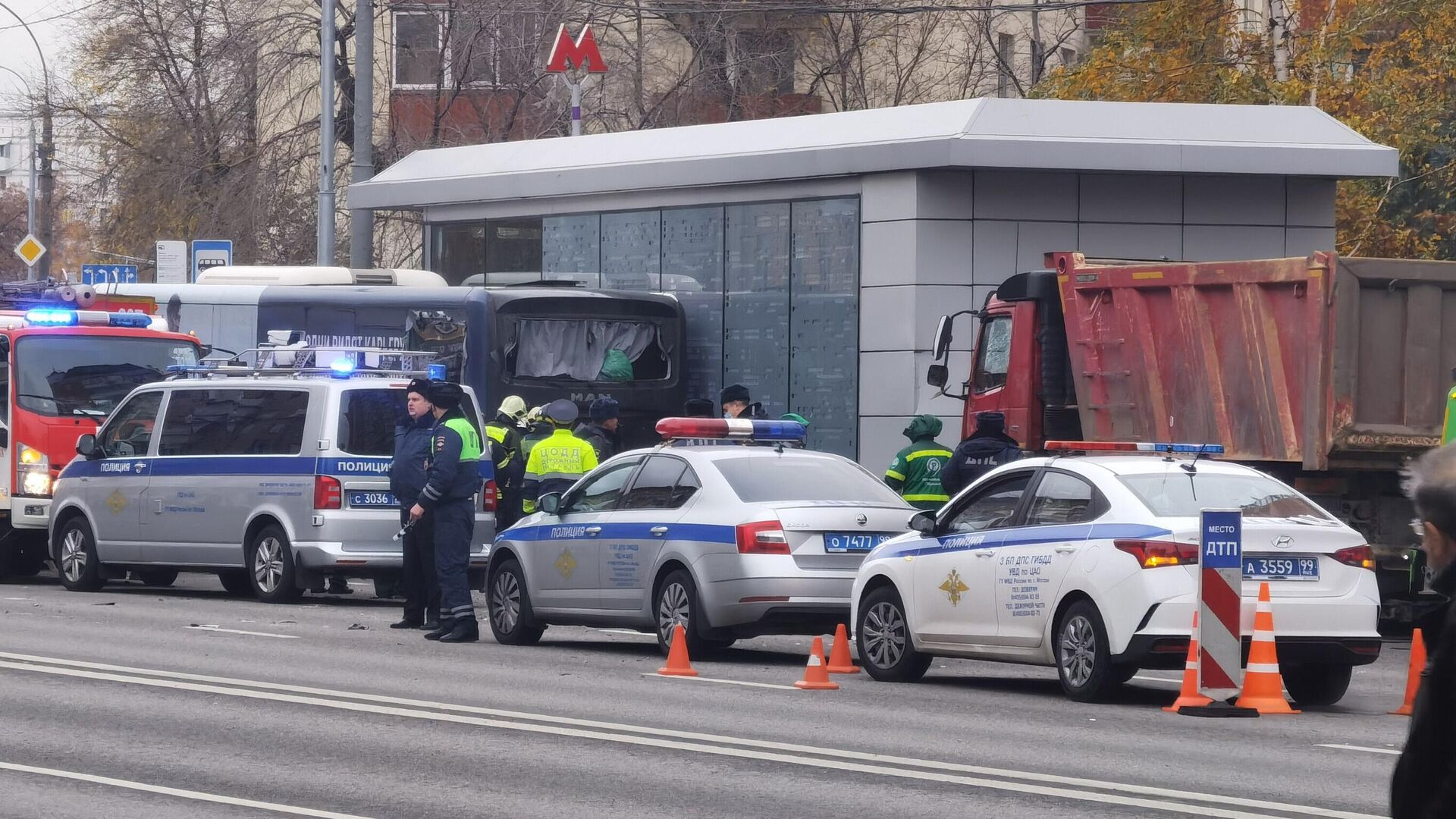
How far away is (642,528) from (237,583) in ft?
23.2

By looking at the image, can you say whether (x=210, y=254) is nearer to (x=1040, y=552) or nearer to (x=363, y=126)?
(x=363, y=126)

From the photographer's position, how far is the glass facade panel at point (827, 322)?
71.2 ft

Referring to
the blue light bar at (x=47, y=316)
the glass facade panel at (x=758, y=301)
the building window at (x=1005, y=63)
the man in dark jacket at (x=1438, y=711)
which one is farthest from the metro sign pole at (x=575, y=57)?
the man in dark jacket at (x=1438, y=711)

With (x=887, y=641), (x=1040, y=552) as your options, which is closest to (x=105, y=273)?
(x=887, y=641)

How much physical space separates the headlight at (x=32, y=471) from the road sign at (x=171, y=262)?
909 centimetres

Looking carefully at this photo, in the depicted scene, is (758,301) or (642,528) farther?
(758,301)

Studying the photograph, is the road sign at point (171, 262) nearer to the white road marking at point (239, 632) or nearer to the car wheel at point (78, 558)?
the car wheel at point (78, 558)

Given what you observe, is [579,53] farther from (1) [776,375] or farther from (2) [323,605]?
(2) [323,605]

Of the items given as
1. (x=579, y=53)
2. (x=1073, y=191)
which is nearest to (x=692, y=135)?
(x=1073, y=191)

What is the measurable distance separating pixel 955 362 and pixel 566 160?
6.56m

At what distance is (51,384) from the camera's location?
778 inches

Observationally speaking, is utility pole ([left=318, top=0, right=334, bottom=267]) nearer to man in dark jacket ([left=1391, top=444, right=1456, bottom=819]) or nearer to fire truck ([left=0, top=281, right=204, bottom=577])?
fire truck ([left=0, top=281, right=204, bottom=577])

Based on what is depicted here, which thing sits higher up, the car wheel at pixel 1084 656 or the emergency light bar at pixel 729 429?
the emergency light bar at pixel 729 429

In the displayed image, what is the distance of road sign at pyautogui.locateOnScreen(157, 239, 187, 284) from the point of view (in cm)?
2848
